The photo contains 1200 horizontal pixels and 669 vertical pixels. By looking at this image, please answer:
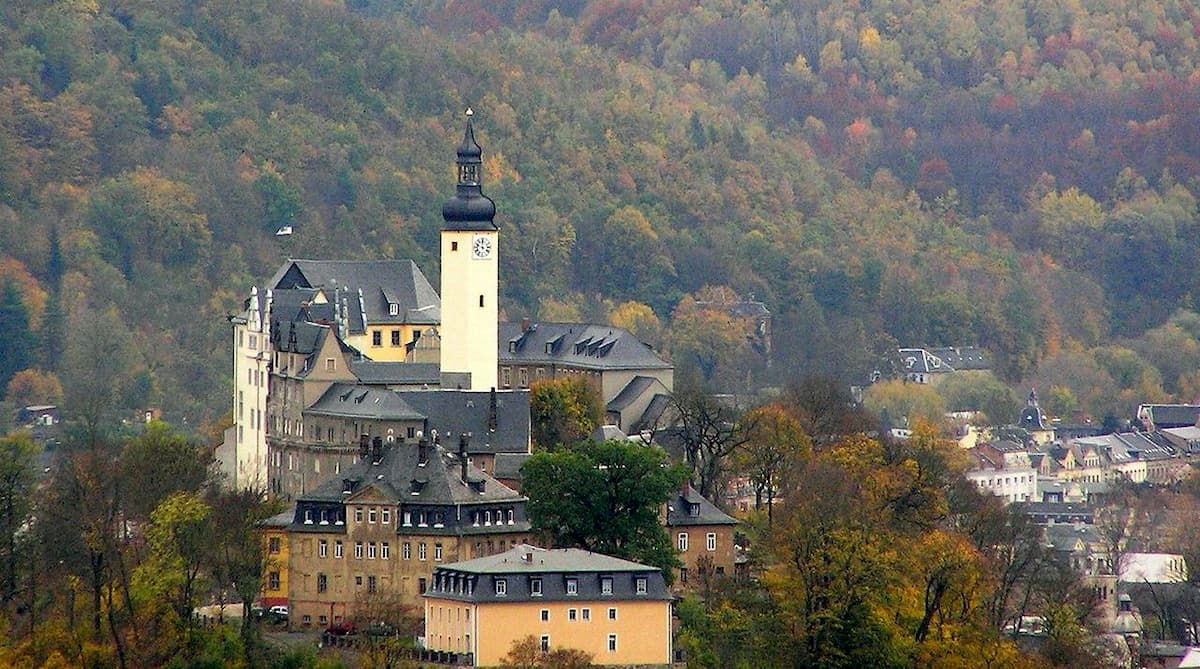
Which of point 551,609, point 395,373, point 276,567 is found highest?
point 395,373

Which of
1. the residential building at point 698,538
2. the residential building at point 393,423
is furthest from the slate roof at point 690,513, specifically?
the residential building at point 393,423

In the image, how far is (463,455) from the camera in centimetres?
9425

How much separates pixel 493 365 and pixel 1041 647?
19100mm

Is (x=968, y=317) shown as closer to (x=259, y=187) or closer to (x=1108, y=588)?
(x=259, y=187)

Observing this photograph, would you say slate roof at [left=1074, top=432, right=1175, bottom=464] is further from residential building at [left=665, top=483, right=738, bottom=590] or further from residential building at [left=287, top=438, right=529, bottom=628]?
residential building at [left=287, top=438, right=529, bottom=628]

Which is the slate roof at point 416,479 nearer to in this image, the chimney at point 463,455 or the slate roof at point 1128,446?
the chimney at point 463,455

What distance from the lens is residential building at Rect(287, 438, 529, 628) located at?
3578 inches

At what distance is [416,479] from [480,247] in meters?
15.1

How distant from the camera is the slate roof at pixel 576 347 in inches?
4412

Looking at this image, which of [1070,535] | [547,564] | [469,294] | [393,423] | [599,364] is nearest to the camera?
[547,564]

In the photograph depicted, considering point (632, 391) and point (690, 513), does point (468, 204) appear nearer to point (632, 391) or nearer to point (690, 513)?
point (632, 391)

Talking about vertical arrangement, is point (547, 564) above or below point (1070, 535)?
below

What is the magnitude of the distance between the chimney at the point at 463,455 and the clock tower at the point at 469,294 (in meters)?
6.93

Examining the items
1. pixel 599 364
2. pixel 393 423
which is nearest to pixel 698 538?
pixel 393 423
